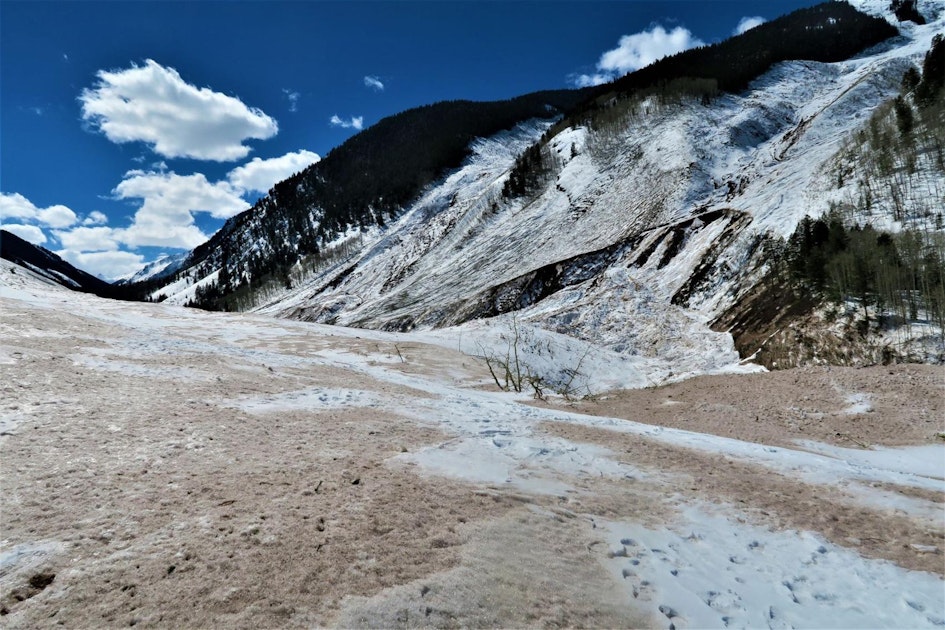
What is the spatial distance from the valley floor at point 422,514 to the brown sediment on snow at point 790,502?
4 centimetres

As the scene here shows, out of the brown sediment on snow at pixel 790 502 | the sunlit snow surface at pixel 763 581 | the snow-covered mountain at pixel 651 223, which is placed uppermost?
the snow-covered mountain at pixel 651 223

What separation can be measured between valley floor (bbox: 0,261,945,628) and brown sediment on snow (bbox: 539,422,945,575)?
45 mm

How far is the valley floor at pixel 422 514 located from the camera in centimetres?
395

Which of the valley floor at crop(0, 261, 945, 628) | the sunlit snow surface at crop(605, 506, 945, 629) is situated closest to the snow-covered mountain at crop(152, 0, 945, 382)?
the valley floor at crop(0, 261, 945, 628)

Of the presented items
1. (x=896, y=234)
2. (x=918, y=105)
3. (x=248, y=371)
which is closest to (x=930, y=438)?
(x=896, y=234)

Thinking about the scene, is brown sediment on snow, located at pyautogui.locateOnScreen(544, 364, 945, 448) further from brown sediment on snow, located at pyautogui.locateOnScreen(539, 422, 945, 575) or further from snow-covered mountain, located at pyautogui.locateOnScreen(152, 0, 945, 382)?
snow-covered mountain, located at pyautogui.locateOnScreen(152, 0, 945, 382)

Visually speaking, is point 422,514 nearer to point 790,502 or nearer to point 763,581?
point 763,581

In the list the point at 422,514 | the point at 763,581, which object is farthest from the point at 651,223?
the point at 422,514

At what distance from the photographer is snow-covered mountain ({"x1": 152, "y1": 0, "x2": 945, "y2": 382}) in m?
29.2

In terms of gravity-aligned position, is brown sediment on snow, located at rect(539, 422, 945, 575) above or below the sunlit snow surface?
above

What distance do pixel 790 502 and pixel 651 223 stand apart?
4042 centimetres

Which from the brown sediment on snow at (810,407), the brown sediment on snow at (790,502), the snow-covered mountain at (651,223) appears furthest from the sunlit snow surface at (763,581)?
the snow-covered mountain at (651,223)

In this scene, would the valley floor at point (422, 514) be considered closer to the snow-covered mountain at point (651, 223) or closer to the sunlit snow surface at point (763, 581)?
the sunlit snow surface at point (763, 581)

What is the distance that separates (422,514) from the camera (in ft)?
17.9
